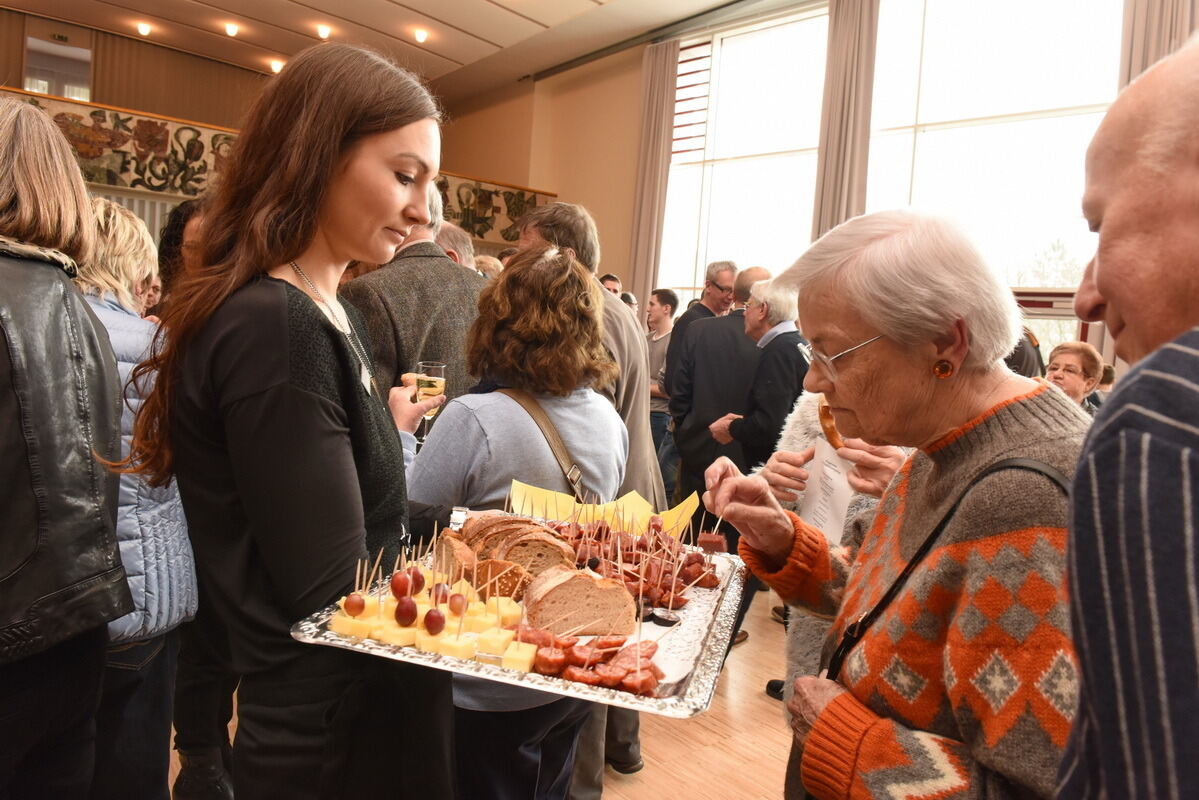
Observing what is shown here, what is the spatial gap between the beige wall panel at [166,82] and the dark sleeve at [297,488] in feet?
40.8

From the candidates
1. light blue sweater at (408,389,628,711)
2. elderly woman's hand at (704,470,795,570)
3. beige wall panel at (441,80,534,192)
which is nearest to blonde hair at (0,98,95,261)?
light blue sweater at (408,389,628,711)

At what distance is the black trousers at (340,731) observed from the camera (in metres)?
1.31

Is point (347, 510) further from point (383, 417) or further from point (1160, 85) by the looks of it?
point (1160, 85)

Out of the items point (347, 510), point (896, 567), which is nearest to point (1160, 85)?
point (896, 567)

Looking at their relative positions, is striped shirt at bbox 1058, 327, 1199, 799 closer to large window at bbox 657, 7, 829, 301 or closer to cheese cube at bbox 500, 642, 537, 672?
cheese cube at bbox 500, 642, 537, 672

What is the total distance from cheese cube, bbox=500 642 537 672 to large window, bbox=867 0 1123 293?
20.6ft

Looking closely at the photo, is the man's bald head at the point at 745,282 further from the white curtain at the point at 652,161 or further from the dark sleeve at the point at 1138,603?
the white curtain at the point at 652,161

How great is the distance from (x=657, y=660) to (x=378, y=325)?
71.2 inches

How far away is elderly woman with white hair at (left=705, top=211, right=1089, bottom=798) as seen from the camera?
105 cm

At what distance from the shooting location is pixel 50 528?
147 cm

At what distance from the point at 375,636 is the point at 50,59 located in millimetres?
13679

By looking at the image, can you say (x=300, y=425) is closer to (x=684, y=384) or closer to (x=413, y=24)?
(x=684, y=384)

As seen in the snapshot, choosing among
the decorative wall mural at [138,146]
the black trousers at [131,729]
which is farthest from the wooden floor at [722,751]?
the decorative wall mural at [138,146]

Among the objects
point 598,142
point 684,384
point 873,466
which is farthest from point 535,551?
point 598,142
